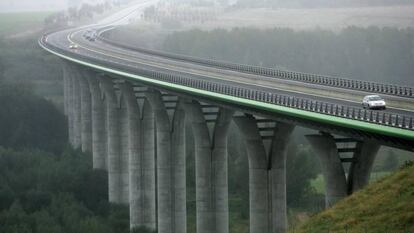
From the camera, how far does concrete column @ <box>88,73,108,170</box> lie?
105 metres

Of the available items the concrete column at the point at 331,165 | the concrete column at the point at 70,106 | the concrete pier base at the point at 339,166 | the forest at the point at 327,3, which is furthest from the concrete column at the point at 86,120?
the concrete pier base at the point at 339,166

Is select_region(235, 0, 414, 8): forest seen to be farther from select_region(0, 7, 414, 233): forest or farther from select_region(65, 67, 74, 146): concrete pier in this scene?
select_region(65, 67, 74, 146): concrete pier

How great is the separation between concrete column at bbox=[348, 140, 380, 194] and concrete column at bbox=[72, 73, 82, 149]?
81.8 m

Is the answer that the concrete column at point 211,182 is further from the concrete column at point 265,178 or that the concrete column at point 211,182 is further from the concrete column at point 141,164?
the concrete column at point 141,164

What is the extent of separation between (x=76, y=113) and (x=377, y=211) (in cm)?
9433

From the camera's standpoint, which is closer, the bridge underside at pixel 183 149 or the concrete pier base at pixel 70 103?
the bridge underside at pixel 183 149

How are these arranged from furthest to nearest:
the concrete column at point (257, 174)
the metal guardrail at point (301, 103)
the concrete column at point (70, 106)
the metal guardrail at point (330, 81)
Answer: the concrete column at point (70, 106) < the concrete column at point (257, 174) < the metal guardrail at point (330, 81) < the metal guardrail at point (301, 103)

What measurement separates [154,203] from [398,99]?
3752cm

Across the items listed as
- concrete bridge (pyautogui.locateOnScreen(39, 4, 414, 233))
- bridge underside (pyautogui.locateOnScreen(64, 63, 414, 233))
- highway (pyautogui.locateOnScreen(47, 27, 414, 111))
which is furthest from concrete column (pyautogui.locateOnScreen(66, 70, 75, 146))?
concrete bridge (pyautogui.locateOnScreen(39, 4, 414, 233))

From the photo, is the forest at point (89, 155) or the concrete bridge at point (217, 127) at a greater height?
the concrete bridge at point (217, 127)

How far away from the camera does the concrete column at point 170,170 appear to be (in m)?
75.7

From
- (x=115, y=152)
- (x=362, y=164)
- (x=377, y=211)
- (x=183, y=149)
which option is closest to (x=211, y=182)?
(x=183, y=149)

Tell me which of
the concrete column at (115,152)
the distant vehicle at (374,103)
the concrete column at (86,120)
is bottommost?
the concrete column at (86,120)

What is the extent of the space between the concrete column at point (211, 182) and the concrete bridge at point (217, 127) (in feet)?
0.23
